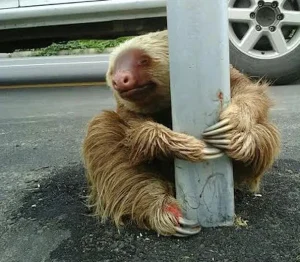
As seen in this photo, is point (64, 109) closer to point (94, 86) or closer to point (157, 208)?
point (94, 86)

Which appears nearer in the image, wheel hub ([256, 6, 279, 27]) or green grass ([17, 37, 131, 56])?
wheel hub ([256, 6, 279, 27])

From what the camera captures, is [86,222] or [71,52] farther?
[71,52]

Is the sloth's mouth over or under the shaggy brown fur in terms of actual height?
over

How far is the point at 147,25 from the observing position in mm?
6559

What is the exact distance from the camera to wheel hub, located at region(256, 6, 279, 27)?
555 centimetres

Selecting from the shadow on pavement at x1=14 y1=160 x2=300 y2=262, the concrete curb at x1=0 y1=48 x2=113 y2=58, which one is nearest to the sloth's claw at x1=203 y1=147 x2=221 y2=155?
the shadow on pavement at x1=14 y1=160 x2=300 y2=262

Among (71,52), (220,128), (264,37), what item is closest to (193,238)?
(220,128)

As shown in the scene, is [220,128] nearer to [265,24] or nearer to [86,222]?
[86,222]

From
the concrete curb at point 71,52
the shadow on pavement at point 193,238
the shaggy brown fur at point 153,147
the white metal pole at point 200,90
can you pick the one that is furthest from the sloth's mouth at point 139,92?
the concrete curb at point 71,52

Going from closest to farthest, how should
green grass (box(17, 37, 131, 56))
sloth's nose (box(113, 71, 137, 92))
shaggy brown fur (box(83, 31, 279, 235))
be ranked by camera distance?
shaggy brown fur (box(83, 31, 279, 235)) < sloth's nose (box(113, 71, 137, 92)) < green grass (box(17, 37, 131, 56))

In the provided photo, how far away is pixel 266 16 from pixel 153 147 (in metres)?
3.75

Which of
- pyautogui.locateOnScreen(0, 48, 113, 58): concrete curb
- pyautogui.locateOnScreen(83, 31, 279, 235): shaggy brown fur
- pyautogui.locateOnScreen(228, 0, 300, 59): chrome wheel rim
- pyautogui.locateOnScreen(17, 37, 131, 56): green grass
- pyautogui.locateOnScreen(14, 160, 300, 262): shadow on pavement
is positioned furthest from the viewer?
pyautogui.locateOnScreen(17, 37, 131, 56): green grass

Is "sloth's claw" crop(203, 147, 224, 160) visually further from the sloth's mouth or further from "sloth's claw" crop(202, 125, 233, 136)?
the sloth's mouth

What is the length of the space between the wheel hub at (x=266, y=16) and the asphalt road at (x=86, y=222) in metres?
1.75
